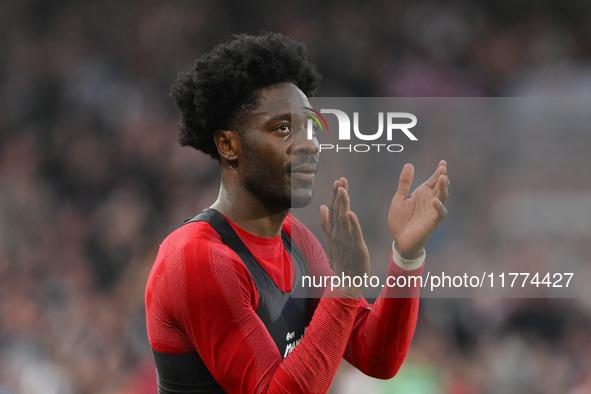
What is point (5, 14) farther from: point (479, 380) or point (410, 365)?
point (479, 380)

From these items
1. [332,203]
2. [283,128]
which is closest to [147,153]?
[283,128]

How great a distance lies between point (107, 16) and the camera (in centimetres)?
550

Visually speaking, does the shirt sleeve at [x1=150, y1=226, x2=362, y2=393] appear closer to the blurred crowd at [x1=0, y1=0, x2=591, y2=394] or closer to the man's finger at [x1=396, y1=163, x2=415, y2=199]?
the man's finger at [x1=396, y1=163, x2=415, y2=199]

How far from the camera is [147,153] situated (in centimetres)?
526

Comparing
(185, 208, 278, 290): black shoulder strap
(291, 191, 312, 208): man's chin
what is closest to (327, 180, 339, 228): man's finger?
(291, 191, 312, 208): man's chin

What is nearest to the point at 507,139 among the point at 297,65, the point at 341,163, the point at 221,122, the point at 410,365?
the point at 341,163

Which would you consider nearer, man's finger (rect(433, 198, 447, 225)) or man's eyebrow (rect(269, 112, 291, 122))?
man's finger (rect(433, 198, 447, 225))

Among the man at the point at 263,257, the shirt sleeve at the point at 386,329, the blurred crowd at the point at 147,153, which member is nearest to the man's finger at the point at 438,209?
the man at the point at 263,257

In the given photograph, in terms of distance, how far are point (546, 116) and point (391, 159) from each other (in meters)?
0.73

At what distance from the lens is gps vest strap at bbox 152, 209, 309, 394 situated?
1.95m

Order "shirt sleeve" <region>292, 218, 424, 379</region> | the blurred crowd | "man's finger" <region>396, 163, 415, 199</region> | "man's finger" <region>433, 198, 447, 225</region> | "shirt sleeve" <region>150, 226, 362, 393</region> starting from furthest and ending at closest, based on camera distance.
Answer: the blurred crowd → "shirt sleeve" <region>292, 218, 424, 379</region> → "man's finger" <region>396, 163, 415, 199</region> → "man's finger" <region>433, 198, 447, 225</region> → "shirt sleeve" <region>150, 226, 362, 393</region>

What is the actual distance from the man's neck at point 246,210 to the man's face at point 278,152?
0.13 feet

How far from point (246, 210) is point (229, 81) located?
0.43 metres

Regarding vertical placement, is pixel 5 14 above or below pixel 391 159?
above
